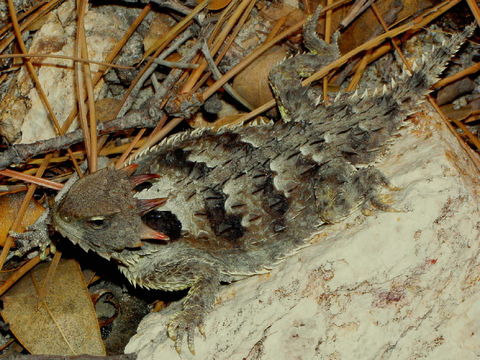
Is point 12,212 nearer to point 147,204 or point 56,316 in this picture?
point 56,316

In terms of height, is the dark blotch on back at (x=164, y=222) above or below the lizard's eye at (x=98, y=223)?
below

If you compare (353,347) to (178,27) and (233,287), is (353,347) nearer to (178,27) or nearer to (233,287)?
(233,287)

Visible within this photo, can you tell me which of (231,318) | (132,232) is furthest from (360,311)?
(132,232)

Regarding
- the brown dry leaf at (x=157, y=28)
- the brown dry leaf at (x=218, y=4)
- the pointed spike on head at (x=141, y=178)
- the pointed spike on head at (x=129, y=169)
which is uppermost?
the brown dry leaf at (x=157, y=28)

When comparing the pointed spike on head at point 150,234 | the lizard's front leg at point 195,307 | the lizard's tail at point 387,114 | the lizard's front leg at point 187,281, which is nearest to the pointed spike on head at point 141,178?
the pointed spike on head at point 150,234

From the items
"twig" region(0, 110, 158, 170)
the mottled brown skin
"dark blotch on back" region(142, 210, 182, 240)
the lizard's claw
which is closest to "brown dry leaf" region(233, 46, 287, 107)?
the mottled brown skin

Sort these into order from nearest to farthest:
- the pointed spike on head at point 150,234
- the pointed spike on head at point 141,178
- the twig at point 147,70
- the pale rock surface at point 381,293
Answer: the pale rock surface at point 381,293
the pointed spike on head at point 150,234
the pointed spike on head at point 141,178
the twig at point 147,70

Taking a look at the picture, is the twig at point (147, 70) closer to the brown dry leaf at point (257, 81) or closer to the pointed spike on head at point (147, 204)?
the brown dry leaf at point (257, 81)
